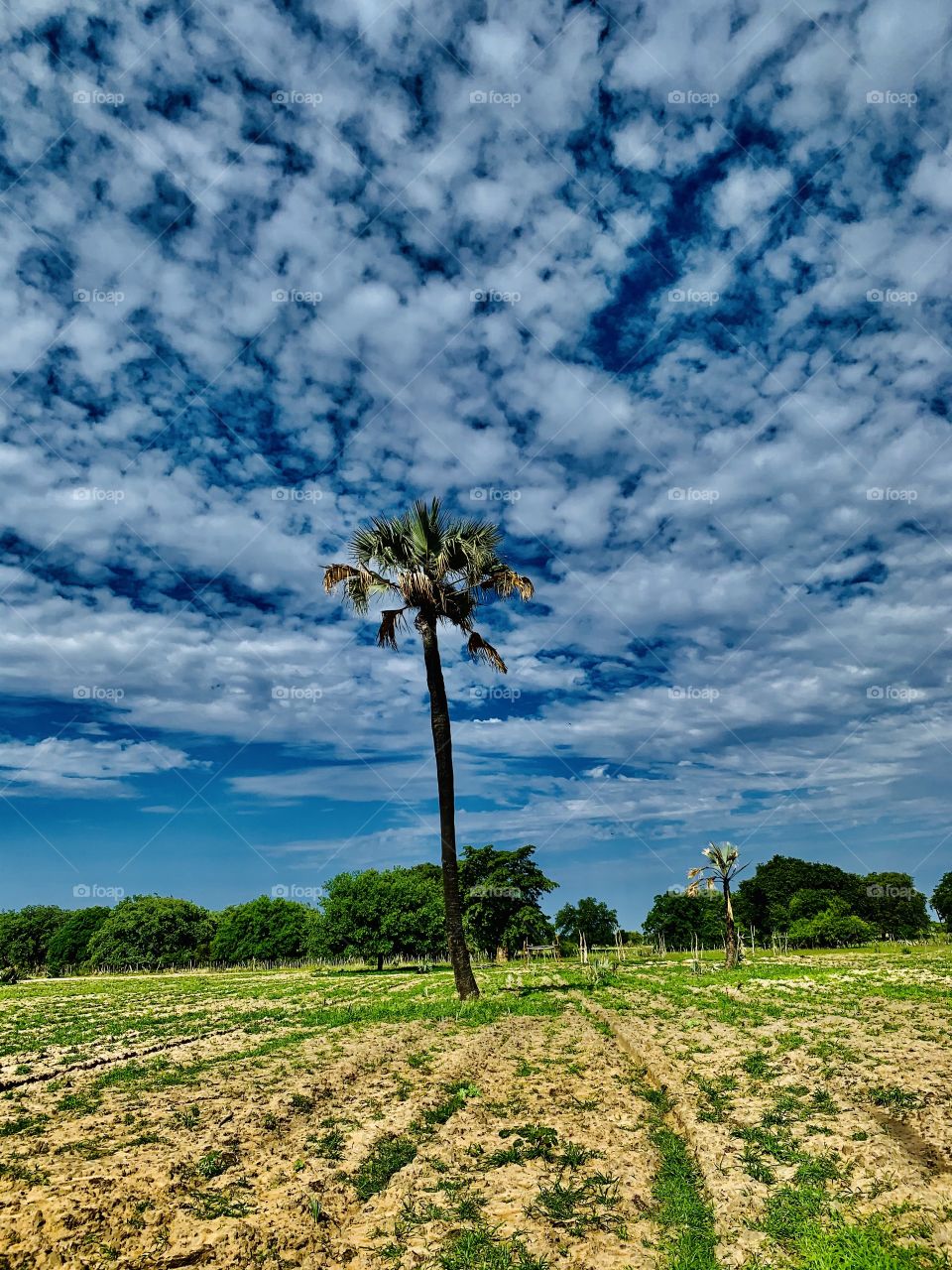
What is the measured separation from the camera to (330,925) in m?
53.0

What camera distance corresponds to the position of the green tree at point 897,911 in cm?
11562

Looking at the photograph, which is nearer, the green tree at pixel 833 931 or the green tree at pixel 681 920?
the green tree at pixel 833 931

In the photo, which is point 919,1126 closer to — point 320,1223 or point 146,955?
A: point 320,1223

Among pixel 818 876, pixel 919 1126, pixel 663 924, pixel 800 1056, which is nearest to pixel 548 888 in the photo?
pixel 663 924

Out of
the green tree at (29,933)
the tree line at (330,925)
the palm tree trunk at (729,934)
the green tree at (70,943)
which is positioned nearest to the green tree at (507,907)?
the tree line at (330,925)

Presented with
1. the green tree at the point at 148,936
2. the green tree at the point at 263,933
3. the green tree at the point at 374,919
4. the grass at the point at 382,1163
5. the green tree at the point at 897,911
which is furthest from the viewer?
the green tree at the point at 897,911

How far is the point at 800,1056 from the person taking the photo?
514 inches

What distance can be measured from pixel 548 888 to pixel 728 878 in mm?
26481

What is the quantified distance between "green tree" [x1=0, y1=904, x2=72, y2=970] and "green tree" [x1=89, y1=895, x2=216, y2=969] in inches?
716

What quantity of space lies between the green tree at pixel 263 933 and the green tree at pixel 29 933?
35.7 m

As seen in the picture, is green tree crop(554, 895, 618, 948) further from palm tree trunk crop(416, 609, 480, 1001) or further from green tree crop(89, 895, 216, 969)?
palm tree trunk crop(416, 609, 480, 1001)

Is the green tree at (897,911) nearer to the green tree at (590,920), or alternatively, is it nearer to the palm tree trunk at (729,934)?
the green tree at (590,920)

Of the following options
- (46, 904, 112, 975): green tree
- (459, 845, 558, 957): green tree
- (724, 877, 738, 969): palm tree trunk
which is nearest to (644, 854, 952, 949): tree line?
(459, 845, 558, 957): green tree

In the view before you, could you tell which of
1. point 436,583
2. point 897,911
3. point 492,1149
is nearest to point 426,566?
point 436,583
